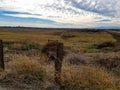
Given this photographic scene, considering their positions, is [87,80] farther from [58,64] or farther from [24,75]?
[24,75]

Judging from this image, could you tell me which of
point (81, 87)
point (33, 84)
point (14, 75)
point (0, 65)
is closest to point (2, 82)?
point (14, 75)

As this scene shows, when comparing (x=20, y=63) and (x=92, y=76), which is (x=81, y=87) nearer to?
(x=92, y=76)

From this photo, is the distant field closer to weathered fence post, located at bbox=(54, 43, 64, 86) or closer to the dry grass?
the dry grass

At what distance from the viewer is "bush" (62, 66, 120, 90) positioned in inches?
388

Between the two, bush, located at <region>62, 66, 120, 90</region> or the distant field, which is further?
the distant field

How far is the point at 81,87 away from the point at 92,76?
550mm

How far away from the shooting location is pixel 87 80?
10.2m

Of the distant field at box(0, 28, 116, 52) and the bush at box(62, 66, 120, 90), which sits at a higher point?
the bush at box(62, 66, 120, 90)

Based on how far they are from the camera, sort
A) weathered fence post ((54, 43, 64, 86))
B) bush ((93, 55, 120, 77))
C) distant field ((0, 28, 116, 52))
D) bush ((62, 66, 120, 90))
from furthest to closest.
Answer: distant field ((0, 28, 116, 52))
bush ((93, 55, 120, 77))
weathered fence post ((54, 43, 64, 86))
bush ((62, 66, 120, 90))

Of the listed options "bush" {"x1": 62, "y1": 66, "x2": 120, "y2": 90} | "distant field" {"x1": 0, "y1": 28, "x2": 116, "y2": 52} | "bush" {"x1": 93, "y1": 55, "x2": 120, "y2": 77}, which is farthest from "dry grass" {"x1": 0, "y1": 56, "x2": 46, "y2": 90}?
"distant field" {"x1": 0, "y1": 28, "x2": 116, "y2": 52}

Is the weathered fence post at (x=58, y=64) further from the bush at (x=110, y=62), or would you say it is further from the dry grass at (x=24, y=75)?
the bush at (x=110, y=62)

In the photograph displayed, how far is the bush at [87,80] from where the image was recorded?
9.84 metres

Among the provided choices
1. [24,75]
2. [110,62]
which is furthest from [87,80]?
[110,62]

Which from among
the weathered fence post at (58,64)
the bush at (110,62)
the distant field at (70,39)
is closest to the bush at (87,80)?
the weathered fence post at (58,64)
